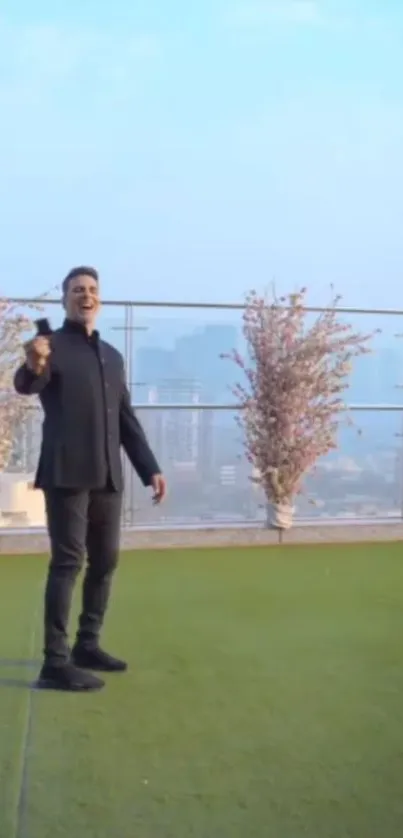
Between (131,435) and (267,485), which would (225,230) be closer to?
(267,485)

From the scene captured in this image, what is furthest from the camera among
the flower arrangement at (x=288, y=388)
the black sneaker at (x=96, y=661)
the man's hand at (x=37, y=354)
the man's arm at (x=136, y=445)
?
the flower arrangement at (x=288, y=388)

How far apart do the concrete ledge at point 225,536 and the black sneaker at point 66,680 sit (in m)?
3.70

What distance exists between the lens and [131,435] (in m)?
4.90

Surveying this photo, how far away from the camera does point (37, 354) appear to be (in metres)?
4.32

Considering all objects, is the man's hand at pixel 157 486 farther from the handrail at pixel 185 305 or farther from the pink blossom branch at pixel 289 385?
the pink blossom branch at pixel 289 385

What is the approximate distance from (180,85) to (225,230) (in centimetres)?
147

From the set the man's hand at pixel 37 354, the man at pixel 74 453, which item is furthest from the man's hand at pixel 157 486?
the man's hand at pixel 37 354

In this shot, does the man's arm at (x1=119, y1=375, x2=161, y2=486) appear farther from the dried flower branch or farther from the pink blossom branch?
the pink blossom branch

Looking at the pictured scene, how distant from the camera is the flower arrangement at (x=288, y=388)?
342 inches

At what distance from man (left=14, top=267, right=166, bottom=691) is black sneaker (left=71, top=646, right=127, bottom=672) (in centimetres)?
2

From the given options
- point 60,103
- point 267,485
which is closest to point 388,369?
point 267,485

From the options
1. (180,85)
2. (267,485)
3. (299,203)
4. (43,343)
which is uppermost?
(180,85)

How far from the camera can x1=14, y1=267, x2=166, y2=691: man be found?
447cm

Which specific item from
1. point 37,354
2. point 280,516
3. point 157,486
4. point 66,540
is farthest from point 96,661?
point 280,516
